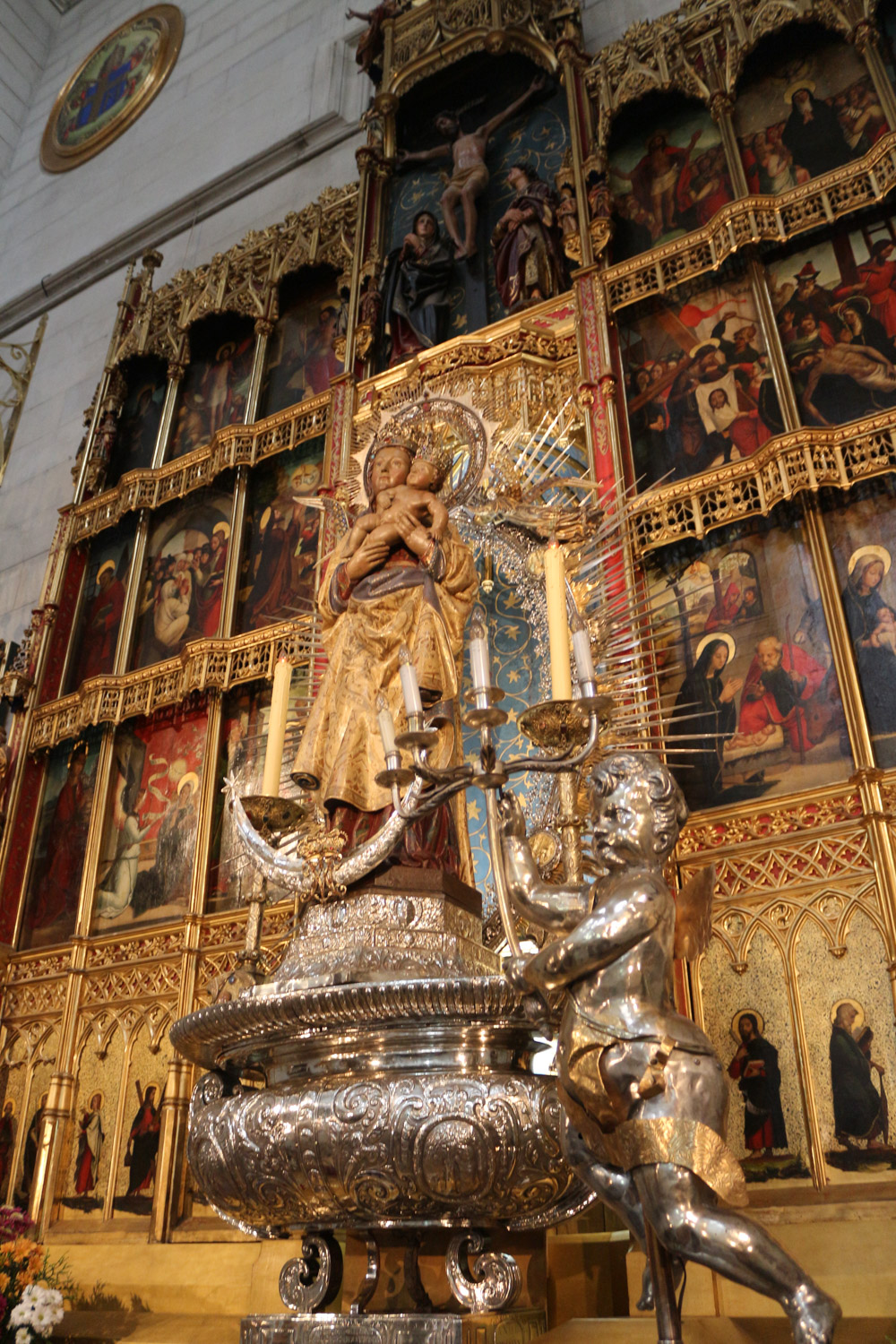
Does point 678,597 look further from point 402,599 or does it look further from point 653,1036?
point 653,1036

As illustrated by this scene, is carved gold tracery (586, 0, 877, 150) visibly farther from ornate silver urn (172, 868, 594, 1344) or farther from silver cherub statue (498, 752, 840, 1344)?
ornate silver urn (172, 868, 594, 1344)

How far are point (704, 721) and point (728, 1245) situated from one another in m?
2.82

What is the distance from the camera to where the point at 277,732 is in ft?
12.8

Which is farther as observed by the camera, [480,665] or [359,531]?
[359,531]

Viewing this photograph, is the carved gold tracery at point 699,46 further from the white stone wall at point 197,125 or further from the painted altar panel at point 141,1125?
the painted altar panel at point 141,1125

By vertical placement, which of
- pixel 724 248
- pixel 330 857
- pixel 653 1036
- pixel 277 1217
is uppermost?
pixel 724 248

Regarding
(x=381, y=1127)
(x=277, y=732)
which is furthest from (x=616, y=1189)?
(x=277, y=732)

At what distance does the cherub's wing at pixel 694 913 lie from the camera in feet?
8.53

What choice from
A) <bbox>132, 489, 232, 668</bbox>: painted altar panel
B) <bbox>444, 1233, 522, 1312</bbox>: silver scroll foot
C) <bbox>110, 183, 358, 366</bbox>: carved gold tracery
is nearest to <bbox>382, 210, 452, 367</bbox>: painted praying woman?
<bbox>110, 183, 358, 366</bbox>: carved gold tracery

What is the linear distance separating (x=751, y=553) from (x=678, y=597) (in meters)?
0.38

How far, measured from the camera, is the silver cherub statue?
206 cm

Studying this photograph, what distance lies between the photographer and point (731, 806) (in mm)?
4312

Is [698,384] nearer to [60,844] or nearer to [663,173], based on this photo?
[663,173]

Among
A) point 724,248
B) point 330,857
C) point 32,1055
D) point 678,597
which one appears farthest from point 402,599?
point 32,1055
